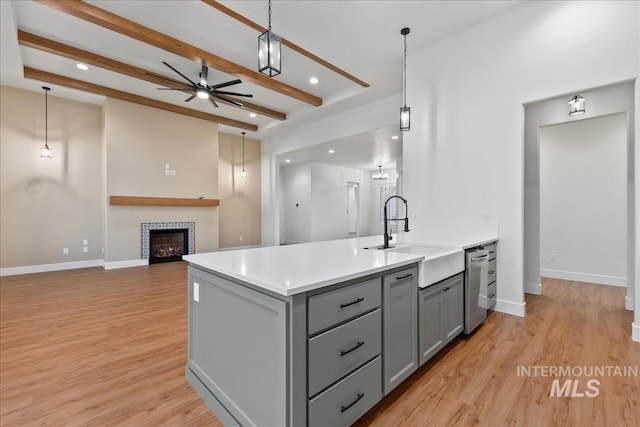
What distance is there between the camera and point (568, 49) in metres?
2.85

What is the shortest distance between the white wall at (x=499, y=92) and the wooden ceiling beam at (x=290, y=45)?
3.53ft

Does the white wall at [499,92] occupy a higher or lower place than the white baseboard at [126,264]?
higher

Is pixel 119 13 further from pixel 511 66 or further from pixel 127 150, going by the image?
pixel 511 66

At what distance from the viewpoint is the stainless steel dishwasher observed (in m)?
2.53

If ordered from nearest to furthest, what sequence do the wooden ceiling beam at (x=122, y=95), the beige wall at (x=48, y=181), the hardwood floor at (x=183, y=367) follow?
1. the hardwood floor at (x=183, y=367)
2. the wooden ceiling beam at (x=122, y=95)
3. the beige wall at (x=48, y=181)

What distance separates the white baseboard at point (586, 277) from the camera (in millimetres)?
4137

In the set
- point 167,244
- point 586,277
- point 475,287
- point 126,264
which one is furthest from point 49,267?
point 586,277

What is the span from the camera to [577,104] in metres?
3.16

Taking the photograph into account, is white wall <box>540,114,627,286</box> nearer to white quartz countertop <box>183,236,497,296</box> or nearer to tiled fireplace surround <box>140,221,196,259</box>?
white quartz countertop <box>183,236,497,296</box>

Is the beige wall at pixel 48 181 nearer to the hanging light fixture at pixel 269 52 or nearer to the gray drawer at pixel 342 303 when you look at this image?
the hanging light fixture at pixel 269 52

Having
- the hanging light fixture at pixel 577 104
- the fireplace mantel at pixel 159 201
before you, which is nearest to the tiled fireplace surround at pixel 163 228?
the fireplace mantel at pixel 159 201

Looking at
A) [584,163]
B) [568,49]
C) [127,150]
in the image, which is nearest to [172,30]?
[127,150]

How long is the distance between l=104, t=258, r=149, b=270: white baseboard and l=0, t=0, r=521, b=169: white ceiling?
322 centimetres

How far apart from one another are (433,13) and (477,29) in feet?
2.11
